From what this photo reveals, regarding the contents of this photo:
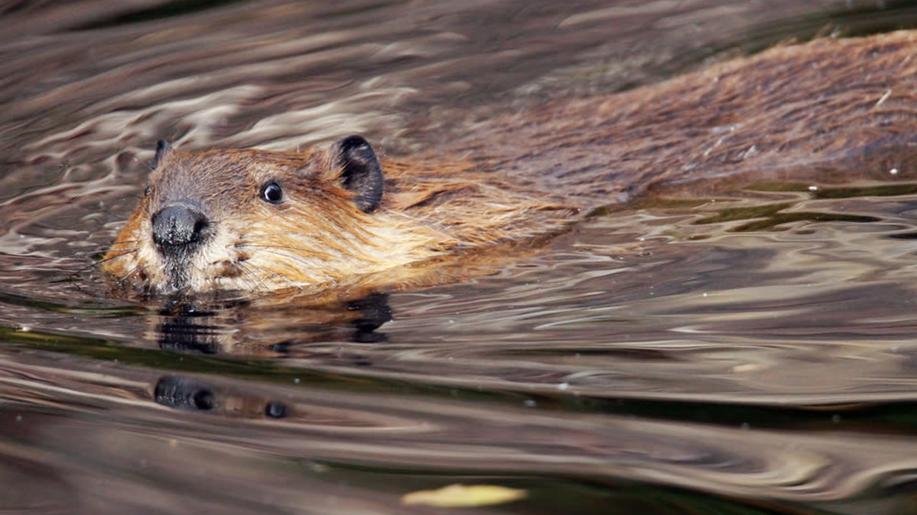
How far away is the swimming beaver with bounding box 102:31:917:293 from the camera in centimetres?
480

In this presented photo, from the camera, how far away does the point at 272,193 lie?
4.98 m

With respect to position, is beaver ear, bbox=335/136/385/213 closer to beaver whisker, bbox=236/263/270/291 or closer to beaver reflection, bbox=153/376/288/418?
beaver whisker, bbox=236/263/270/291

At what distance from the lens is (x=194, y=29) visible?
8.24 m

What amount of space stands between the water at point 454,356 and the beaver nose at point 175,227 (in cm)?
22

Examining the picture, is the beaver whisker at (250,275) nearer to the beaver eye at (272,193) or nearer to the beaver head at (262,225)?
the beaver head at (262,225)

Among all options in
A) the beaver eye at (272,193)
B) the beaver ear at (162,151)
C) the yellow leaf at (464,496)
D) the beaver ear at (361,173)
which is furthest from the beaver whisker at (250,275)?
the yellow leaf at (464,496)

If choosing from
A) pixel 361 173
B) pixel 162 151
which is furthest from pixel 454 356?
pixel 162 151

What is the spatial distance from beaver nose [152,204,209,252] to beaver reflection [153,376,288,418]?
2.98 feet

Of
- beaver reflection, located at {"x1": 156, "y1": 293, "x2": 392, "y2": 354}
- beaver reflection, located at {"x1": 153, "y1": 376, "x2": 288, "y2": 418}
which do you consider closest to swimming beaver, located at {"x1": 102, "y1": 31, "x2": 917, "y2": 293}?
beaver reflection, located at {"x1": 156, "y1": 293, "x2": 392, "y2": 354}

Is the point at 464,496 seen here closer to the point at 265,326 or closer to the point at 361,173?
the point at 265,326

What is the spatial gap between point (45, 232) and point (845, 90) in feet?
10.9

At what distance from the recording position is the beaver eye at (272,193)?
4957 mm

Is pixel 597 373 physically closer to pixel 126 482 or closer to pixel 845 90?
pixel 126 482

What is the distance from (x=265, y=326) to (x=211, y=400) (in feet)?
2.85
